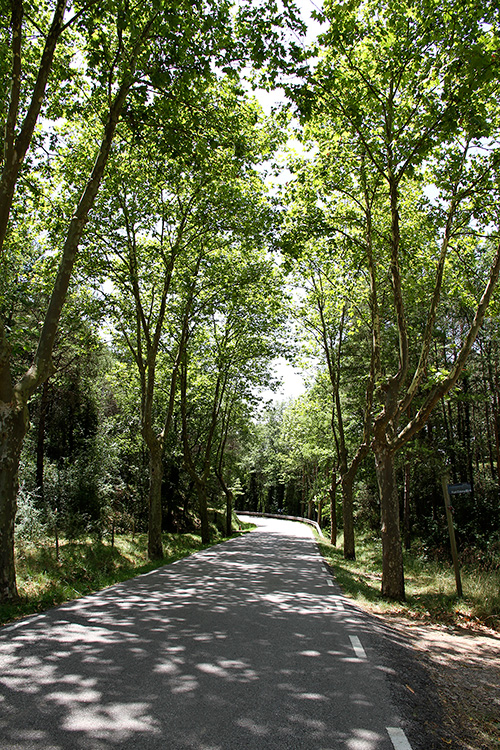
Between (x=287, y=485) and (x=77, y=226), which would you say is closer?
(x=77, y=226)

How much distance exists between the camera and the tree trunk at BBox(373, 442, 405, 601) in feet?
32.5

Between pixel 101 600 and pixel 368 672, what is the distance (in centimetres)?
473

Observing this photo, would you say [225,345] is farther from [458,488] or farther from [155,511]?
[458,488]

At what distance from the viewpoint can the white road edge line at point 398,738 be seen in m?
3.35

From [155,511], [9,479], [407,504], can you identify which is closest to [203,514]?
[155,511]

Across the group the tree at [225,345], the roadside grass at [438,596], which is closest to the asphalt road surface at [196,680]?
the roadside grass at [438,596]

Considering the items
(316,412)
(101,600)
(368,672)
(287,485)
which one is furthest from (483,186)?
(287,485)

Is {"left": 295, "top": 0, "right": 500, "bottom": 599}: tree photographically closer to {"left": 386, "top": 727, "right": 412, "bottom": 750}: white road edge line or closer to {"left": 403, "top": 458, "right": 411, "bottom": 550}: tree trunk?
{"left": 386, "top": 727, "right": 412, "bottom": 750}: white road edge line

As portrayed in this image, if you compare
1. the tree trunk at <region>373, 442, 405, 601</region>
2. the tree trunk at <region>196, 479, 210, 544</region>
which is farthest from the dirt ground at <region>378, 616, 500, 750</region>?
the tree trunk at <region>196, 479, 210, 544</region>

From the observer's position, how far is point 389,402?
34.5ft

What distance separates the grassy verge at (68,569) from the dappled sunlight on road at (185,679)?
56 centimetres

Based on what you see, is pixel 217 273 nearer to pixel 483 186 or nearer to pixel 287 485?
pixel 483 186

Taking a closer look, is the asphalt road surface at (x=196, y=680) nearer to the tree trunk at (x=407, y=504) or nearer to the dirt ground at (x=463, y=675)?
the dirt ground at (x=463, y=675)

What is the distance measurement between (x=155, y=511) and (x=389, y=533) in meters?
7.60
